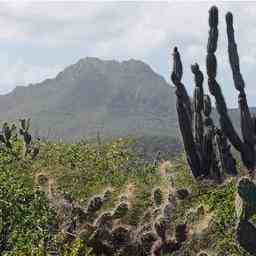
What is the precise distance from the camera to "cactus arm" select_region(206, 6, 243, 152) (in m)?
26.5

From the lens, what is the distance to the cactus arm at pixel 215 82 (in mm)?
26547

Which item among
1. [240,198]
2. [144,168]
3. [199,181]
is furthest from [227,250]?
[144,168]

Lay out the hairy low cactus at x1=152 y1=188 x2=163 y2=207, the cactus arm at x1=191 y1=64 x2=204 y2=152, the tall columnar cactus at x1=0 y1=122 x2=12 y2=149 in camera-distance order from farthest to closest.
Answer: the tall columnar cactus at x1=0 y1=122 x2=12 y2=149 → the cactus arm at x1=191 y1=64 x2=204 y2=152 → the hairy low cactus at x1=152 y1=188 x2=163 y2=207

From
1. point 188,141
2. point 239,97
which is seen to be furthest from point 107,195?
point 239,97

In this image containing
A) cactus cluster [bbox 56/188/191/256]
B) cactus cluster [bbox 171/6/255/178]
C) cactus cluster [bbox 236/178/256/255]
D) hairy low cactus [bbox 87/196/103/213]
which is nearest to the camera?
Result: cactus cluster [bbox 236/178/256/255]

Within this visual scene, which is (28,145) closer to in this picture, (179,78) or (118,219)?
(179,78)

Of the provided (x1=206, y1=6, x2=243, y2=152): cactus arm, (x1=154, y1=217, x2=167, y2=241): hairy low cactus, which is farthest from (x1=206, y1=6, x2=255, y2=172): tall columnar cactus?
(x1=154, y1=217, x2=167, y2=241): hairy low cactus

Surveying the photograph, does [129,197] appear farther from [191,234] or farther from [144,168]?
[144,168]

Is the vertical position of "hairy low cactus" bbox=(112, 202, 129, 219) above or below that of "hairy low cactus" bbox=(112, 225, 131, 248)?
above

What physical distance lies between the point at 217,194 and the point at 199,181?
408 centimetres

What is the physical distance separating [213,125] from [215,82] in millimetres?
1521

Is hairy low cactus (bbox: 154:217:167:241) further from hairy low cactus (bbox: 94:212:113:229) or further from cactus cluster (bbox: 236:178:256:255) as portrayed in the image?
cactus cluster (bbox: 236:178:256:255)

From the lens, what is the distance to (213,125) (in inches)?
1051

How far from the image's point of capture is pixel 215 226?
17.8m
